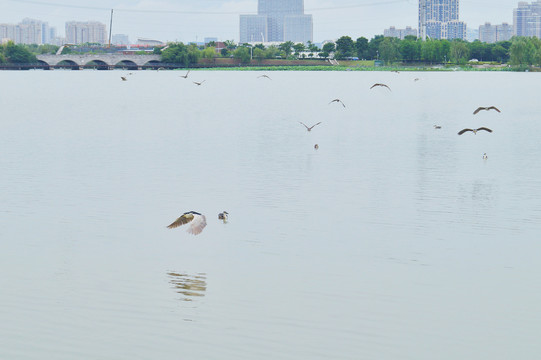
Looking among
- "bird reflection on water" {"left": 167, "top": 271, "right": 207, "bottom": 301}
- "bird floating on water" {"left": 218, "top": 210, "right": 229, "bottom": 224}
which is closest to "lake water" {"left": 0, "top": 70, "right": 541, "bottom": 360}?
"bird reflection on water" {"left": 167, "top": 271, "right": 207, "bottom": 301}

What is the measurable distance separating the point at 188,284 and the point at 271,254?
3298 mm

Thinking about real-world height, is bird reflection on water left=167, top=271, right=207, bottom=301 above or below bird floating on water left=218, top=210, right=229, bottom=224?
below

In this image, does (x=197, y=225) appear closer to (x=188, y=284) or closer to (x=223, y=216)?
(x=223, y=216)

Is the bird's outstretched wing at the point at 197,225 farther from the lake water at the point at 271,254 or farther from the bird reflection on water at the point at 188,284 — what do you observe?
the bird reflection on water at the point at 188,284

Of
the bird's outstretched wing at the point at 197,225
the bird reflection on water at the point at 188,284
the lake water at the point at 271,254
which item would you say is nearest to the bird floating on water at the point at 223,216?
the lake water at the point at 271,254

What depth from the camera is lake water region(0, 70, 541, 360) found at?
14617 mm

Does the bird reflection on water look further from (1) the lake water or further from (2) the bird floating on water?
(2) the bird floating on water

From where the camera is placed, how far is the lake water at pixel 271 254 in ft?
48.0

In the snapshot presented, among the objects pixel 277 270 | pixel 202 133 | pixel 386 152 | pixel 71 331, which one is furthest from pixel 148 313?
pixel 202 133

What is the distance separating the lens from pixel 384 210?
26.5m

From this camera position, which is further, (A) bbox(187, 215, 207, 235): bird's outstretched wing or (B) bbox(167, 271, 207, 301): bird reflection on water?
(A) bbox(187, 215, 207, 235): bird's outstretched wing

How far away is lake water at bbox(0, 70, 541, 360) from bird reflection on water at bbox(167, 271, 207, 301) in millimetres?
60

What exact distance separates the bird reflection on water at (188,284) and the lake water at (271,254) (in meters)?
0.06

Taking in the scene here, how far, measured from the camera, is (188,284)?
17.7m
